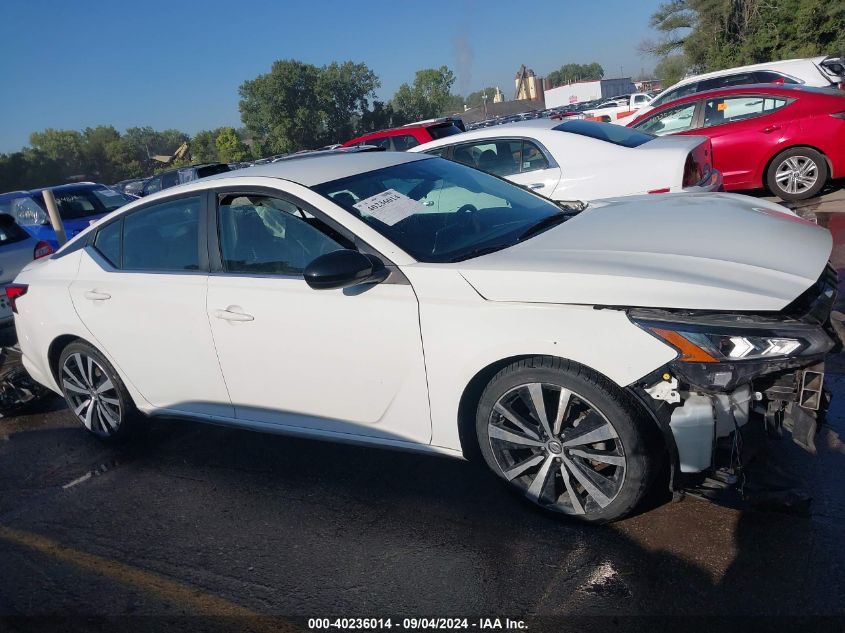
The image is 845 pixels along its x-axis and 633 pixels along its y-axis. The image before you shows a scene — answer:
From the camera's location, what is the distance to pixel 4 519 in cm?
384

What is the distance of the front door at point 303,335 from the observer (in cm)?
316

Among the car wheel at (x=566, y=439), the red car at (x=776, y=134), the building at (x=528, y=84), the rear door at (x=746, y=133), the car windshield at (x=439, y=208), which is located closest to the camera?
the car wheel at (x=566, y=439)

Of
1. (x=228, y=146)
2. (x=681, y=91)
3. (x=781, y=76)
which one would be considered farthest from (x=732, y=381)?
(x=228, y=146)

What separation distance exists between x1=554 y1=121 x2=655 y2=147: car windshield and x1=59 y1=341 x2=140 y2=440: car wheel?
15.7ft

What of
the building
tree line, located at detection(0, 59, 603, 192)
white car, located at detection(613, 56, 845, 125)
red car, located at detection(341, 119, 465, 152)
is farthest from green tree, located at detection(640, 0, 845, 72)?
the building

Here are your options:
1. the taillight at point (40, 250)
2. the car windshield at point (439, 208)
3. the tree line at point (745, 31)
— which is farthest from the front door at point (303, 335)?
the tree line at point (745, 31)

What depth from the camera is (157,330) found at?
397 centimetres

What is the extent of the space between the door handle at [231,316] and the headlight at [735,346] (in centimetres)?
202

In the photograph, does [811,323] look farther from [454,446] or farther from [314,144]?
[314,144]

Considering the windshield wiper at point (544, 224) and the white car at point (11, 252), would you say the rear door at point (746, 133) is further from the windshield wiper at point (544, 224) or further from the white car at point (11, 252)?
the white car at point (11, 252)

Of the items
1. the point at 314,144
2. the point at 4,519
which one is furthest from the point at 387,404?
the point at 314,144

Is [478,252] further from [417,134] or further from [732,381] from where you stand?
[417,134]

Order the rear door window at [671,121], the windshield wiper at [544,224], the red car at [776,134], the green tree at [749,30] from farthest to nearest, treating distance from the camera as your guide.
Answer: the green tree at [749,30] → the rear door window at [671,121] → the red car at [776,134] → the windshield wiper at [544,224]

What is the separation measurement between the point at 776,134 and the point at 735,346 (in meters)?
7.08
